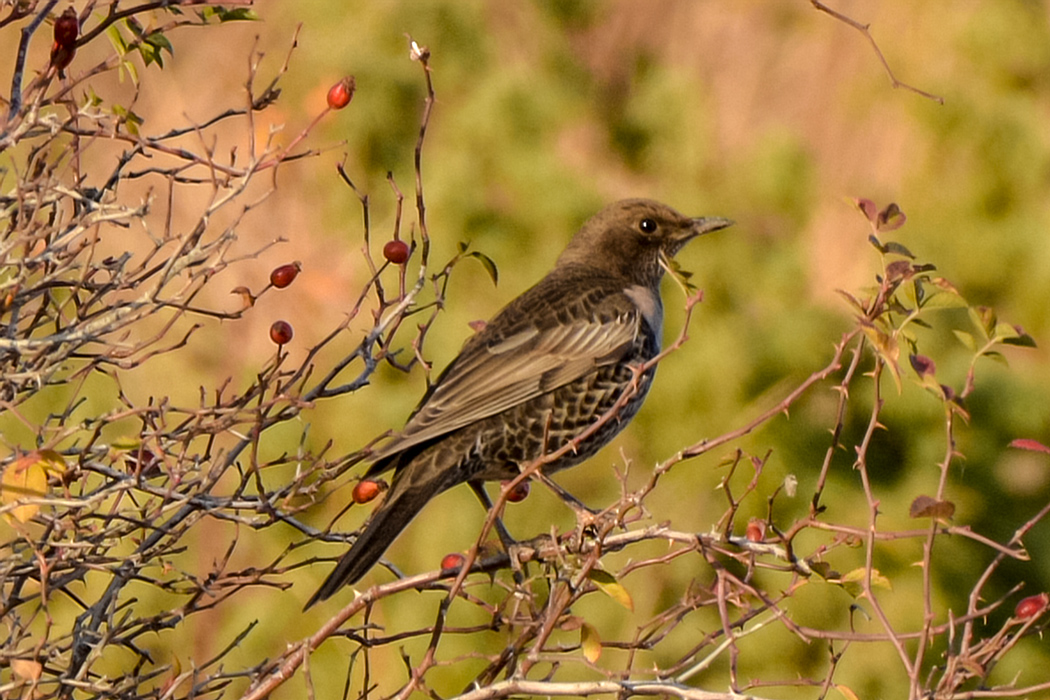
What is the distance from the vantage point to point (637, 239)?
220 inches

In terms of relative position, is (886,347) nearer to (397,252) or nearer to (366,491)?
(397,252)

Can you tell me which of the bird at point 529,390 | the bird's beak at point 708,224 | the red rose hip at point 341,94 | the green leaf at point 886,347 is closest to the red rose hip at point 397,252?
the red rose hip at point 341,94

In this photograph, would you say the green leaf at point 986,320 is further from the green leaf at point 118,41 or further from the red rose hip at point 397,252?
the green leaf at point 118,41

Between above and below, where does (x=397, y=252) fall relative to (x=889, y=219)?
above

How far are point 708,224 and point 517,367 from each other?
45.3 inches

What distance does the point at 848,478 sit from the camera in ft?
23.4

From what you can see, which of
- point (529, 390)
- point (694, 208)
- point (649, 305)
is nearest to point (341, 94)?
point (529, 390)

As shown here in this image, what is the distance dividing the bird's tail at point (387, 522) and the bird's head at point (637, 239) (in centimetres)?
159

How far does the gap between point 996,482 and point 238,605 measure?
454 cm

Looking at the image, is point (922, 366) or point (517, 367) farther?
point (517, 367)

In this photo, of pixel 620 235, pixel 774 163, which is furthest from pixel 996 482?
pixel 620 235

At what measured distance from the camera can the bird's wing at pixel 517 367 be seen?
14.6ft

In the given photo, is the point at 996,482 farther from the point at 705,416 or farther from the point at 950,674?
the point at 950,674

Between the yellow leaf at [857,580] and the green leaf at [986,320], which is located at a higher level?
the green leaf at [986,320]
